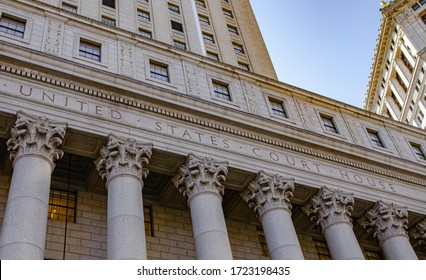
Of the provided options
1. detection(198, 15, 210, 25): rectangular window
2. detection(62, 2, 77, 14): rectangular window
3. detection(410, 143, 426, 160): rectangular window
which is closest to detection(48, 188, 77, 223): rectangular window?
detection(62, 2, 77, 14): rectangular window

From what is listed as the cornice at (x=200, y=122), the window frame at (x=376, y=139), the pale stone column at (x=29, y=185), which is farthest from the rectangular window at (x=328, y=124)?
the pale stone column at (x=29, y=185)

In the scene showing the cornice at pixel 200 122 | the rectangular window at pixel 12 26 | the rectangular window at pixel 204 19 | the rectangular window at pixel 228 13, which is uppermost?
the rectangular window at pixel 228 13

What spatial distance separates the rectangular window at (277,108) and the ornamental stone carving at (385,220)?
7619 mm

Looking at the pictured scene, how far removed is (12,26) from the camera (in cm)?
2623

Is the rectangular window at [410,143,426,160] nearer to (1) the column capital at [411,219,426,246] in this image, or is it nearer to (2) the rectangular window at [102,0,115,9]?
(1) the column capital at [411,219,426,246]

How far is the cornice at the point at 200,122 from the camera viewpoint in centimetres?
2344

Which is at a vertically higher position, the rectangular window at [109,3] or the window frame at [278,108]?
the rectangular window at [109,3]

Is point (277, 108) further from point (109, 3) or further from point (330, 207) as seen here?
point (109, 3)

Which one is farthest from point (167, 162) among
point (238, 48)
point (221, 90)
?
point (238, 48)

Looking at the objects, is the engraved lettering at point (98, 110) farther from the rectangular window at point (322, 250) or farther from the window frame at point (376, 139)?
the window frame at point (376, 139)

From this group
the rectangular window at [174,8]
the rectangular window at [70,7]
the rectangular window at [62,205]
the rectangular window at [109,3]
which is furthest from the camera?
the rectangular window at [174,8]

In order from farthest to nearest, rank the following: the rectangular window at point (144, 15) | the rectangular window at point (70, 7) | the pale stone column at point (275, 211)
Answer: the rectangular window at point (144, 15)
the rectangular window at point (70, 7)
the pale stone column at point (275, 211)

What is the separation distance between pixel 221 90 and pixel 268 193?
7.89 metres

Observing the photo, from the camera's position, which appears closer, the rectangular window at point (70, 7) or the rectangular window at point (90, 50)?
the rectangular window at point (90, 50)
